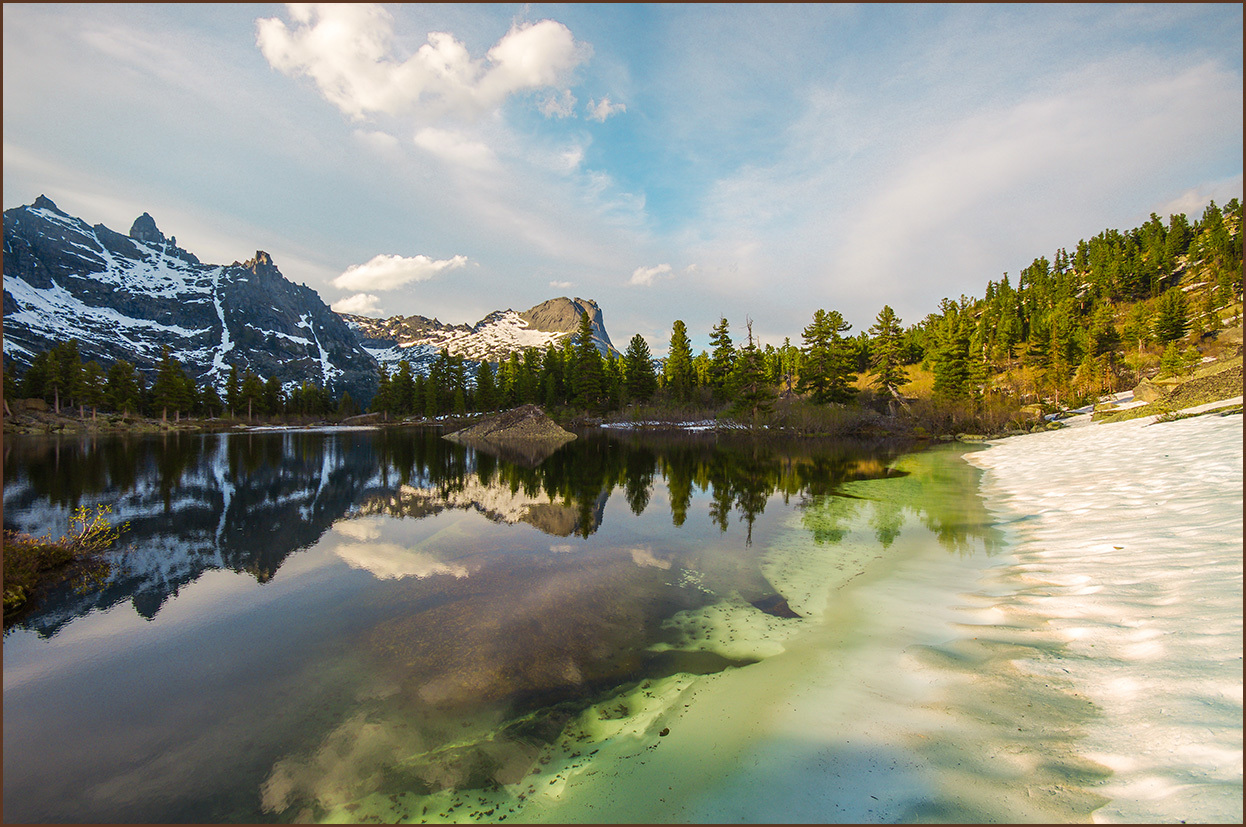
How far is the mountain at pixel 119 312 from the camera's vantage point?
135 meters

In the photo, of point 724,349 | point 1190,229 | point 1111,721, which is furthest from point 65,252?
point 1190,229

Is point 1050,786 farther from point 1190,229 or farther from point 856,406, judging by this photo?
point 1190,229

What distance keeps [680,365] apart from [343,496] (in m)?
53.9

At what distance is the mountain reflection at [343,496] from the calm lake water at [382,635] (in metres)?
0.11

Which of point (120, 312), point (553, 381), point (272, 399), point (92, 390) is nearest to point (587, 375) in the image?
point (553, 381)

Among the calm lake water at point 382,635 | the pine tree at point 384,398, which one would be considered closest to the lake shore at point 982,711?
the calm lake water at point 382,635

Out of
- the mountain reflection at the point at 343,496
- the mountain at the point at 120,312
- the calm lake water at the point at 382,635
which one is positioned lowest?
the calm lake water at the point at 382,635

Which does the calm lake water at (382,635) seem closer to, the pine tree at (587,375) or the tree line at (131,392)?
the pine tree at (587,375)

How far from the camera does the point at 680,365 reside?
6500 centimetres

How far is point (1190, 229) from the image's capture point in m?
91.2

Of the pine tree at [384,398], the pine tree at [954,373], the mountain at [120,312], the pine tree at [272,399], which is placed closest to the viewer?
the pine tree at [954,373]

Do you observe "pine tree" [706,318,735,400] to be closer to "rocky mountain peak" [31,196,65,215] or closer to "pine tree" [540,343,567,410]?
"pine tree" [540,343,567,410]

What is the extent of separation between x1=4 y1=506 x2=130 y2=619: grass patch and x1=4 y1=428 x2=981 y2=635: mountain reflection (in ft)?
1.03

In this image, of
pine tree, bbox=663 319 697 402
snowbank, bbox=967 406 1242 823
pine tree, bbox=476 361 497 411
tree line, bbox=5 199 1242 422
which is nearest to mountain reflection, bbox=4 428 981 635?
snowbank, bbox=967 406 1242 823
